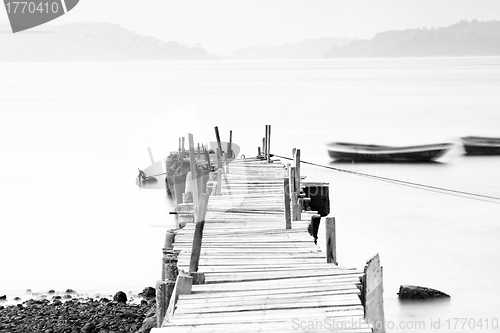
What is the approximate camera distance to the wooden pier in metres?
6.93

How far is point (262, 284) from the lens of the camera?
806 centimetres

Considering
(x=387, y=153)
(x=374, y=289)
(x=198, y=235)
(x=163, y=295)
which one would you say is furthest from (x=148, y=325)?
(x=387, y=153)

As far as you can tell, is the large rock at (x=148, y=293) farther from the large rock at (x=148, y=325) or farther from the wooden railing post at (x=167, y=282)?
the wooden railing post at (x=167, y=282)

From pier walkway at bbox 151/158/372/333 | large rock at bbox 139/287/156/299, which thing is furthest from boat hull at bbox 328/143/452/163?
pier walkway at bbox 151/158/372/333

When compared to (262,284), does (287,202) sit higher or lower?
higher

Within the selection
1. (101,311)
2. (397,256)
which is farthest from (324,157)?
(101,311)

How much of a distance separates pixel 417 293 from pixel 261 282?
23.8 feet

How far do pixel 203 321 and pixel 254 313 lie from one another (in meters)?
0.53

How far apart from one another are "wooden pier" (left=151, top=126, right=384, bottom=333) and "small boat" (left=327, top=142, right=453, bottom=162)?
849 inches

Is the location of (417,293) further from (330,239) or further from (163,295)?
(163,295)

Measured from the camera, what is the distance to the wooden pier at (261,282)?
693cm

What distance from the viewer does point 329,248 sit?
29.1 ft

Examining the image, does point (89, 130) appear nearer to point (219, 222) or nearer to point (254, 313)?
point (219, 222)

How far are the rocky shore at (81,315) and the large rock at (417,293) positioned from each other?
477cm
